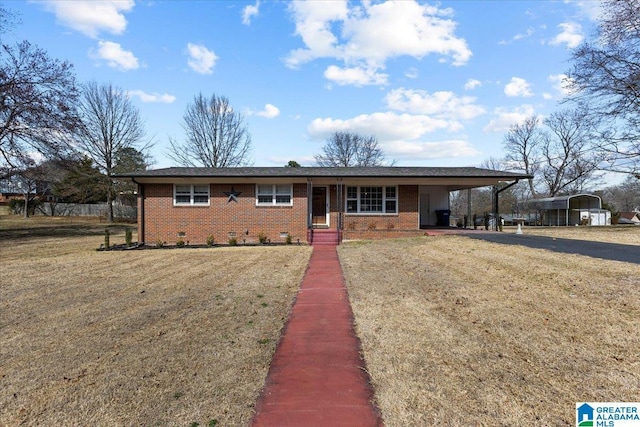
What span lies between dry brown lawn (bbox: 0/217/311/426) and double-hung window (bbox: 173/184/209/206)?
7.87 metres

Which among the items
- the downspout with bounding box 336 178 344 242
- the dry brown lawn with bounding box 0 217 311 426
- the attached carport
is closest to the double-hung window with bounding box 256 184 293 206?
the downspout with bounding box 336 178 344 242

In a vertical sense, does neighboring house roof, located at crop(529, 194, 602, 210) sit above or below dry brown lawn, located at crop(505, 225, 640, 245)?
above

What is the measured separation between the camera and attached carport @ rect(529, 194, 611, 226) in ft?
96.9

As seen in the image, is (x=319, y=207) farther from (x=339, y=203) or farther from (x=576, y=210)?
(x=576, y=210)

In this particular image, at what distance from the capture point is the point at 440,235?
49.8ft

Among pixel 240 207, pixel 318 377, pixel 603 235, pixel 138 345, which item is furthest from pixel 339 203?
pixel 318 377

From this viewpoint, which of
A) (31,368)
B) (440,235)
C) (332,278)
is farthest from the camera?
(440,235)

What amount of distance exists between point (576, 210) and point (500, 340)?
106 feet

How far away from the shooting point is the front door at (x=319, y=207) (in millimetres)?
17484

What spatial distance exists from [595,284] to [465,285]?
2.04 m

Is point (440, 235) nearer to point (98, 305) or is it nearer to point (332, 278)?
point (332, 278)

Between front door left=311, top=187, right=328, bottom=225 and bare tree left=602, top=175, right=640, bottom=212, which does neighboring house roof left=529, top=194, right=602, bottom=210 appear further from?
bare tree left=602, top=175, right=640, bottom=212

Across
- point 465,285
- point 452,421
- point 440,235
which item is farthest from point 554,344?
point 440,235

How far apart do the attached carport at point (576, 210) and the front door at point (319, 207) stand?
23.3 metres
